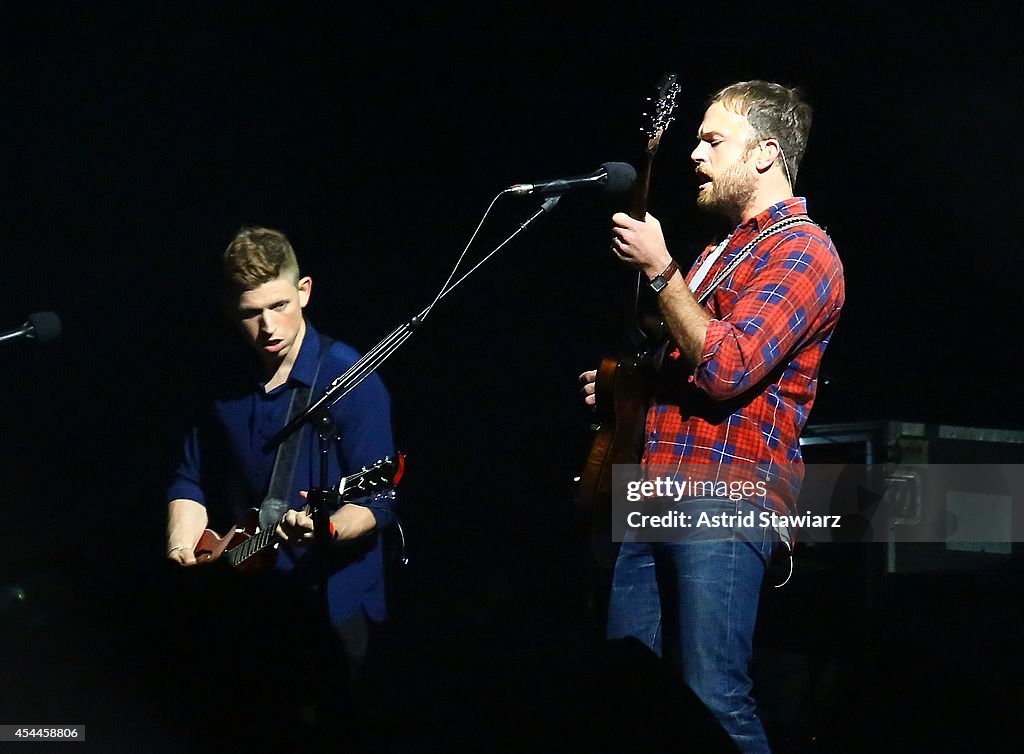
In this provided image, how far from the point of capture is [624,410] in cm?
223

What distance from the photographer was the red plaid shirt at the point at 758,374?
1992 mm

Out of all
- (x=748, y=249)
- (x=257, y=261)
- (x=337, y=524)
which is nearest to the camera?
(x=748, y=249)

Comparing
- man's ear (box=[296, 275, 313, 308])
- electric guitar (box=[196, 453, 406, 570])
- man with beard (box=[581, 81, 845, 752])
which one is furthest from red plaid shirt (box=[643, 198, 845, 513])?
man's ear (box=[296, 275, 313, 308])

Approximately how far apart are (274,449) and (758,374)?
163 cm

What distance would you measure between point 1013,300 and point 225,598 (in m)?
2.94

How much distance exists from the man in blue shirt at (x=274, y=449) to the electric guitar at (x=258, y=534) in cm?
4

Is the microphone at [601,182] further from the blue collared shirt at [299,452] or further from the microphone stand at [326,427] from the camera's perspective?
the blue collared shirt at [299,452]

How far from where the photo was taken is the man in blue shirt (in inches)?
118

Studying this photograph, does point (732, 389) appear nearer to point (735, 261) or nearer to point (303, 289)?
point (735, 261)

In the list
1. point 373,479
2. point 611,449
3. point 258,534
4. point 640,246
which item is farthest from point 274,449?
point 640,246

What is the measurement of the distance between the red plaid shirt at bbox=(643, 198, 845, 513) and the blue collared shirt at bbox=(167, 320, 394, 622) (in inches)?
41.1

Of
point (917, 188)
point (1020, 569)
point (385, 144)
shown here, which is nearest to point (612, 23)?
point (385, 144)

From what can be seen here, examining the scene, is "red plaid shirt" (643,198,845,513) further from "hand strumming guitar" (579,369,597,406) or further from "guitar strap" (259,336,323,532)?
"guitar strap" (259,336,323,532)

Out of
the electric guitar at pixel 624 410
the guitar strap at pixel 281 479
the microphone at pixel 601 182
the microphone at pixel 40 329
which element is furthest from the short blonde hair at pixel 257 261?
the electric guitar at pixel 624 410
